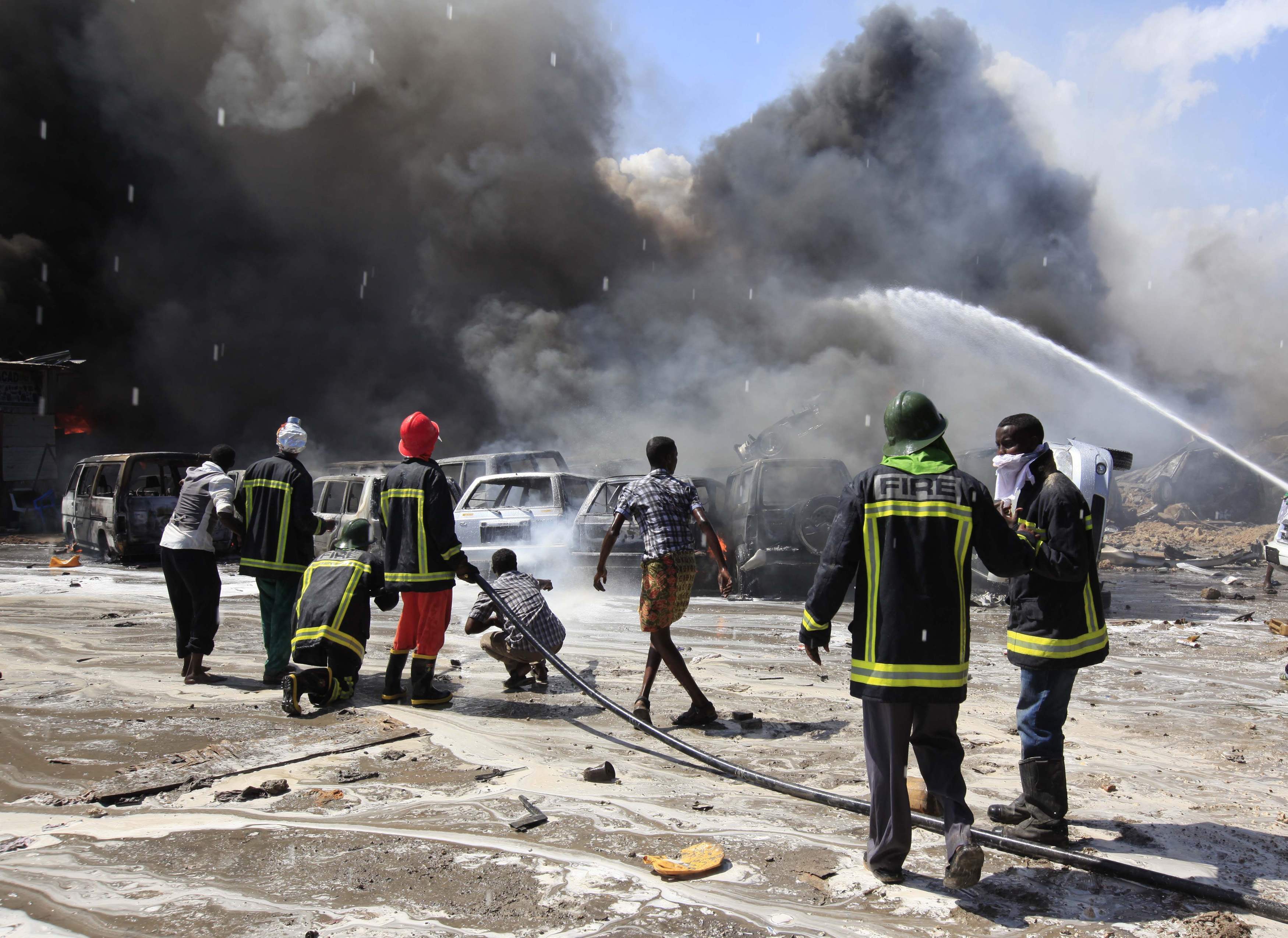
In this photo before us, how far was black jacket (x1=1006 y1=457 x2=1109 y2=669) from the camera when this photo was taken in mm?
2863

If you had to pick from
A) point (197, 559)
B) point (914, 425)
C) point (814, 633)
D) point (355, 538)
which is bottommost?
point (197, 559)

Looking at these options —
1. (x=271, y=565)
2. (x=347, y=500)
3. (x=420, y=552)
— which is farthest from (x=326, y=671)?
(x=347, y=500)

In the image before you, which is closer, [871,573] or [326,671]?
[871,573]

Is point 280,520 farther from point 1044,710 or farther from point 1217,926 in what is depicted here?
point 1217,926

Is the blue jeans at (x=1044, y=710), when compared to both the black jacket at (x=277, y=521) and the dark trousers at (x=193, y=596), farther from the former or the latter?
the dark trousers at (x=193, y=596)

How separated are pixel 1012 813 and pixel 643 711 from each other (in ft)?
6.52

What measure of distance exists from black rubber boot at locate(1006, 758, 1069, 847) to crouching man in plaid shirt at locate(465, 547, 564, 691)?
292 cm

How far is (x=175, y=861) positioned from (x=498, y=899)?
111 centimetres

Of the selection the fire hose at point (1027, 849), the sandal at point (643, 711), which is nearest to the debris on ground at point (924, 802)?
the fire hose at point (1027, 849)

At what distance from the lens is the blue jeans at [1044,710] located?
115 inches

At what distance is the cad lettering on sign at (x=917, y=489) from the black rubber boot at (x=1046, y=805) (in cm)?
109

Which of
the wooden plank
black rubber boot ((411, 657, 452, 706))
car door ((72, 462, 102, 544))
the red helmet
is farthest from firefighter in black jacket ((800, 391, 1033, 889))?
car door ((72, 462, 102, 544))

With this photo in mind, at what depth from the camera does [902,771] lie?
8.55ft

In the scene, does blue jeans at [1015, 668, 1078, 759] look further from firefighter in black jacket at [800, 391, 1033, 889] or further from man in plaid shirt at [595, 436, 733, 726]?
man in plaid shirt at [595, 436, 733, 726]
